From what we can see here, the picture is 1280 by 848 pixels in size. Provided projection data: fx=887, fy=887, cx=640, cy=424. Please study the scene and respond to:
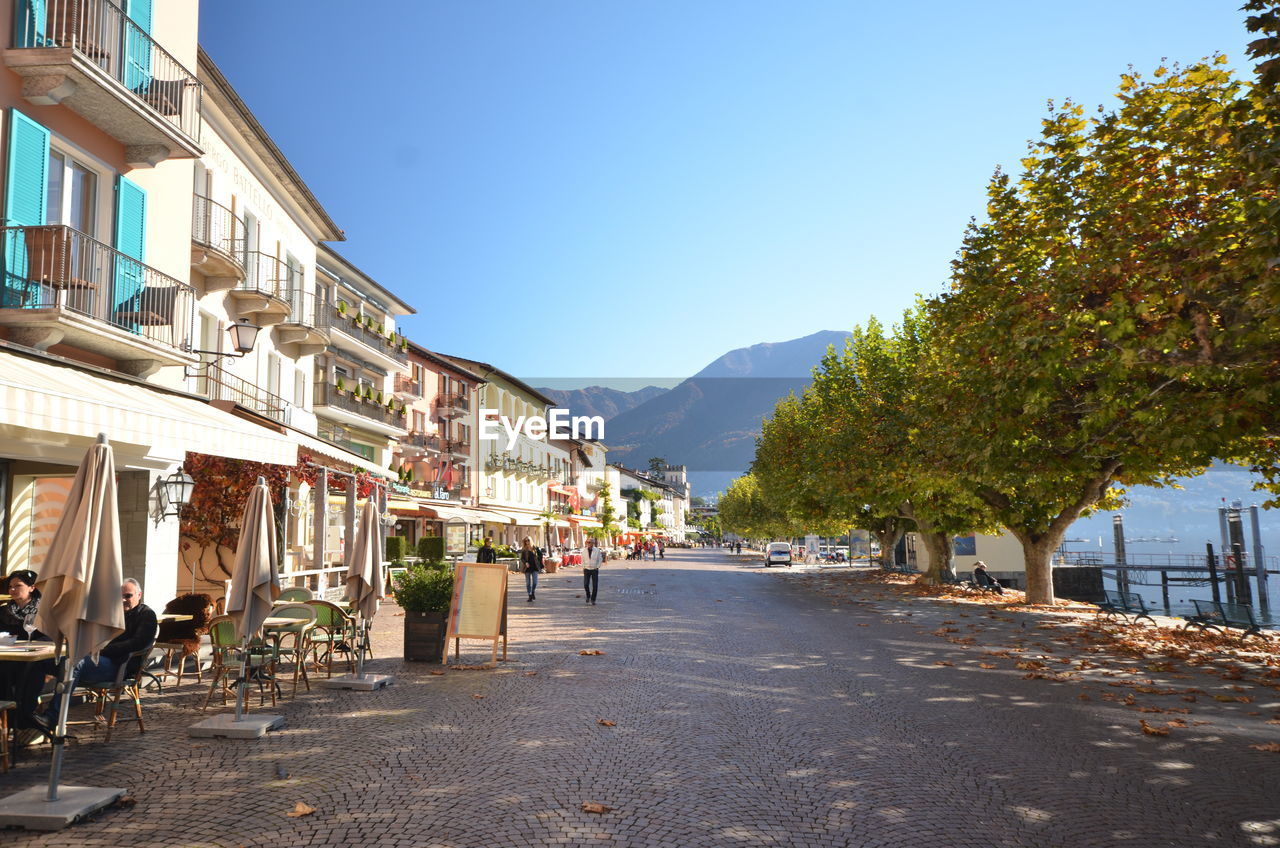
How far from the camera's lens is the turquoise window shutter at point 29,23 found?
1100cm

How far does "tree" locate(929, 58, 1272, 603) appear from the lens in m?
11.3

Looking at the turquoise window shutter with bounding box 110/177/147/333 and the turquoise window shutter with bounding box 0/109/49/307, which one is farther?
the turquoise window shutter with bounding box 110/177/147/333

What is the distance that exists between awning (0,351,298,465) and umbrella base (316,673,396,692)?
301cm

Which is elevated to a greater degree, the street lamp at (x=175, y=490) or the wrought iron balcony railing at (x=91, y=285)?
Answer: the wrought iron balcony railing at (x=91, y=285)

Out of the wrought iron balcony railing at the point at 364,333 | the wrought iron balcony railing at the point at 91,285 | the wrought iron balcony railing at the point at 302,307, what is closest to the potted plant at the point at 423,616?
the wrought iron balcony railing at the point at 91,285

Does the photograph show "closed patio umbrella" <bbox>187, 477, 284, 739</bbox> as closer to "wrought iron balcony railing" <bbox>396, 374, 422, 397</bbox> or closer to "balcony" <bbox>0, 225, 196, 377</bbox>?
"balcony" <bbox>0, 225, 196, 377</bbox>

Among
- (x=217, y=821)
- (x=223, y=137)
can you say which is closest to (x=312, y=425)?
(x=223, y=137)

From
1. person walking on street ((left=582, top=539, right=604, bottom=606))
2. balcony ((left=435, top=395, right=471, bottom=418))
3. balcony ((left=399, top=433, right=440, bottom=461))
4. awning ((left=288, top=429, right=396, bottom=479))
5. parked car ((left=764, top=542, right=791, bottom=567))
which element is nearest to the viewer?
awning ((left=288, top=429, right=396, bottom=479))

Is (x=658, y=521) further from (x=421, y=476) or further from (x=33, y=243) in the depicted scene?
(x=33, y=243)

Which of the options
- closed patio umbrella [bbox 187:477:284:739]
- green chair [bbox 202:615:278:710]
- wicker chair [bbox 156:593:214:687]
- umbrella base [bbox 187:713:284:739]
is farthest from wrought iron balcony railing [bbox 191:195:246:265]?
umbrella base [bbox 187:713:284:739]

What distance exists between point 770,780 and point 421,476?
4730cm

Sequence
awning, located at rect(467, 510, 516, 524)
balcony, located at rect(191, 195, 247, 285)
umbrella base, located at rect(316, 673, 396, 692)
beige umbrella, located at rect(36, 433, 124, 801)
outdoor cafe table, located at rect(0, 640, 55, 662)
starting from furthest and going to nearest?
awning, located at rect(467, 510, 516, 524), balcony, located at rect(191, 195, 247, 285), umbrella base, located at rect(316, 673, 396, 692), outdoor cafe table, located at rect(0, 640, 55, 662), beige umbrella, located at rect(36, 433, 124, 801)

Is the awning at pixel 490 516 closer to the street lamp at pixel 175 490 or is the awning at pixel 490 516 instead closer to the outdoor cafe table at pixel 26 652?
the street lamp at pixel 175 490

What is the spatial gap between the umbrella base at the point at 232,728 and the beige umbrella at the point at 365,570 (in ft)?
10.3
